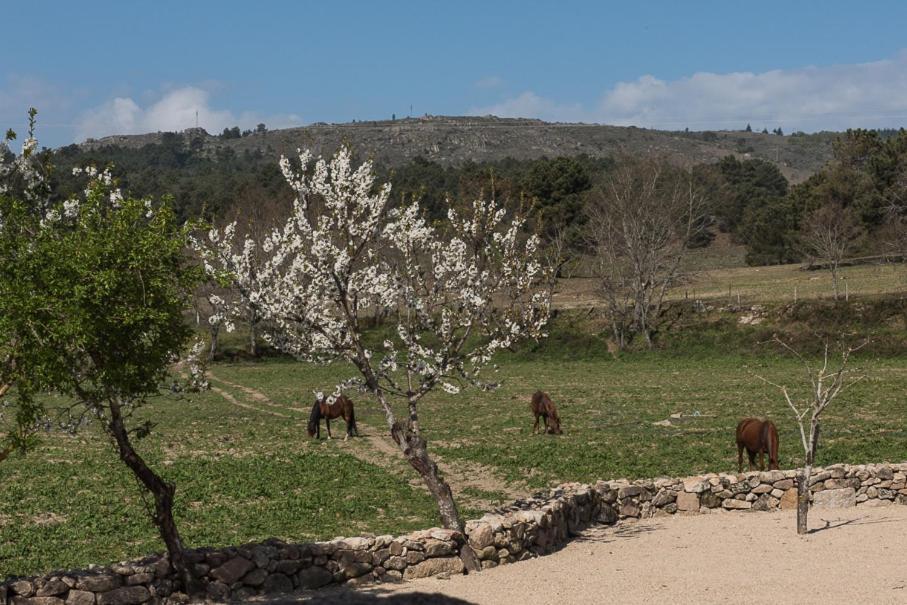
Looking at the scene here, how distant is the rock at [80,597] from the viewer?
13.9 m

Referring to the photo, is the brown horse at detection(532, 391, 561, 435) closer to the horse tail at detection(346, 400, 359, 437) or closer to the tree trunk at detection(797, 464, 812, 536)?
the horse tail at detection(346, 400, 359, 437)

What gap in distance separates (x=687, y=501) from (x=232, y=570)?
37.1ft

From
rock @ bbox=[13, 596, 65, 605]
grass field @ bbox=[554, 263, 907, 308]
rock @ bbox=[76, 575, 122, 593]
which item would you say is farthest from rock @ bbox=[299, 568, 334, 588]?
grass field @ bbox=[554, 263, 907, 308]

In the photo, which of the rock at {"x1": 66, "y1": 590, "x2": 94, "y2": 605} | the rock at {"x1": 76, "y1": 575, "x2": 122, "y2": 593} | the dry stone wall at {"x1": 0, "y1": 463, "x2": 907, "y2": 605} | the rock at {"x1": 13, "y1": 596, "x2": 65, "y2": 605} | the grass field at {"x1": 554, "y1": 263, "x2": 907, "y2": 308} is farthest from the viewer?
the grass field at {"x1": 554, "y1": 263, "x2": 907, "y2": 308}

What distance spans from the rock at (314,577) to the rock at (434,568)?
1417mm

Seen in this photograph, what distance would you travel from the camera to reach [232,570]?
15.3 meters

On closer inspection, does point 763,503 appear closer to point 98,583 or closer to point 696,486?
point 696,486

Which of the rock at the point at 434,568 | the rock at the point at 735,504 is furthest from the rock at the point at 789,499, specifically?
the rock at the point at 434,568

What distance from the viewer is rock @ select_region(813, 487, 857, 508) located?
22875mm

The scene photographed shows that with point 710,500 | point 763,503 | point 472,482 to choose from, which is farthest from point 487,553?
point 472,482

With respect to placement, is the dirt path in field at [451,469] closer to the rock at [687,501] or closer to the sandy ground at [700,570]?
the rock at [687,501]

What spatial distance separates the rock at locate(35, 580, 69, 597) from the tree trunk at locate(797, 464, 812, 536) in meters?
13.6

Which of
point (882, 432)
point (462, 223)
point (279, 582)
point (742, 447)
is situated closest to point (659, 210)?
point (882, 432)

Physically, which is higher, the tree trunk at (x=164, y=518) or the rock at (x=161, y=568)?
the tree trunk at (x=164, y=518)
